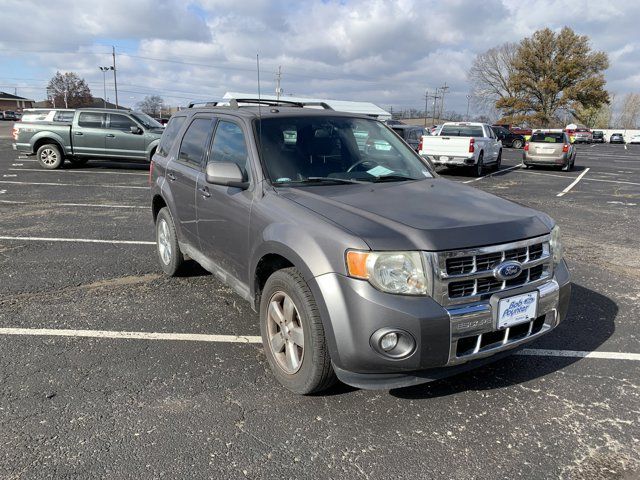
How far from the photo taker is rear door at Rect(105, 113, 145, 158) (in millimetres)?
15648

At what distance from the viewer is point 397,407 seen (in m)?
3.12

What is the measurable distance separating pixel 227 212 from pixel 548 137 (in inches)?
784

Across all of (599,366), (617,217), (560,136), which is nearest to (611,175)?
(560,136)

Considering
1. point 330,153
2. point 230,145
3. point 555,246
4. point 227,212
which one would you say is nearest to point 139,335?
point 227,212

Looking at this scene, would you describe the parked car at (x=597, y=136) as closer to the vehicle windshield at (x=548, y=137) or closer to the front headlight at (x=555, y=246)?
the vehicle windshield at (x=548, y=137)

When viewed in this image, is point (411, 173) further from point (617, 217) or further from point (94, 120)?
point (94, 120)

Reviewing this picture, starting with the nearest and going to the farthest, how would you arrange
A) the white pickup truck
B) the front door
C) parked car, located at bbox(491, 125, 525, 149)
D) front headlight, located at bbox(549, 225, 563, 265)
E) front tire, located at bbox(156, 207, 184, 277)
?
front headlight, located at bbox(549, 225, 563, 265), the front door, front tire, located at bbox(156, 207, 184, 277), the white pickup truck, parked car, located at bbox(491, 125, 525, 149)

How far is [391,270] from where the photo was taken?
2.71 m

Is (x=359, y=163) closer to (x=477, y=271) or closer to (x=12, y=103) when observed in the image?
(x=477, y=271)

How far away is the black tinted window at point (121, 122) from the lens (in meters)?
15.6

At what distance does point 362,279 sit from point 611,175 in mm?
20516

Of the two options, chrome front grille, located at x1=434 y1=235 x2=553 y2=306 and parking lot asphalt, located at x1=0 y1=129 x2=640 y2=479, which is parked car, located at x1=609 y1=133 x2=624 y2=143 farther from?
chrome front grille, located at x1=434 y1=235 x2=553 y2=306

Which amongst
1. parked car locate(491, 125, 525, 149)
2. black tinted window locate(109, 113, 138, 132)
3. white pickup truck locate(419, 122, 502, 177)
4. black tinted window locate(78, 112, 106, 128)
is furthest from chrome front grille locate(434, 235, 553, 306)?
parked car locate(491, 125, 525, 149)

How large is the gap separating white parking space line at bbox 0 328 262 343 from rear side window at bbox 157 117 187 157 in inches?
83.6
